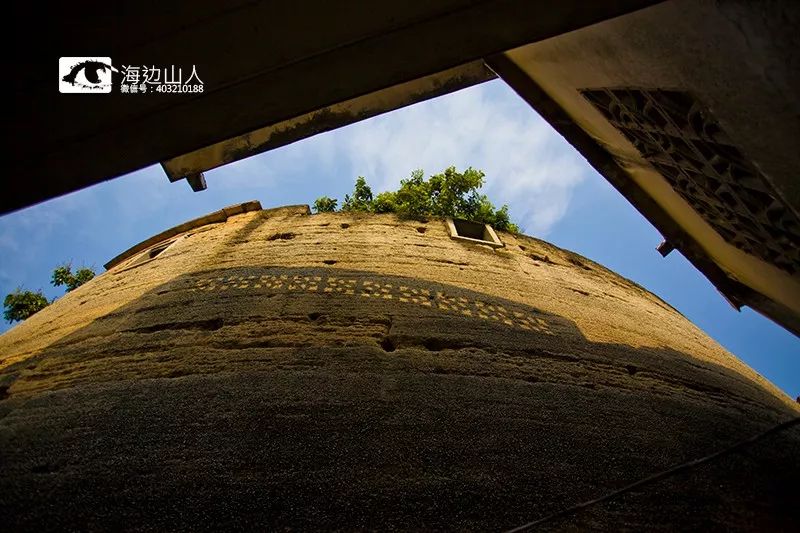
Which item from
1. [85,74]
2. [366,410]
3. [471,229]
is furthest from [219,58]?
[471,229]

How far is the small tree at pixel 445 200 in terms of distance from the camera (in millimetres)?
8562

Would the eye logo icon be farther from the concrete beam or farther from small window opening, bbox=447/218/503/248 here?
small window opening, bbox=447/218/503/248

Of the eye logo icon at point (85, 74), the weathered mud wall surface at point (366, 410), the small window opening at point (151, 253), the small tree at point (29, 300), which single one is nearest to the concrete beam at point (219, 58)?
the eye logo icon at point (85, 74)

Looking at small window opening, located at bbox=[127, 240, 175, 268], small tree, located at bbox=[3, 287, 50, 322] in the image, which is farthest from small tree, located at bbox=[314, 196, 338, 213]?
small tree, located at bbox=[3, 287, 50, 322]

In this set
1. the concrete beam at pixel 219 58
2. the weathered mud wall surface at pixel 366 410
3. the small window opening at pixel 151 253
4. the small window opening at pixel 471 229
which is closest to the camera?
the concrete beam at pixel 219 58

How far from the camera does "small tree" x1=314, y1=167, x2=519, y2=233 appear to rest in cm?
856

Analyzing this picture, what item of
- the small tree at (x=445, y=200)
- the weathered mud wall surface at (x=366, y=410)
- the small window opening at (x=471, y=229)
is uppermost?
the small tree at (x=445, y=200)

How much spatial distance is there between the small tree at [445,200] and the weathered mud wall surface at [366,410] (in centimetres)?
345

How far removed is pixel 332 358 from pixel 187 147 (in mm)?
2009

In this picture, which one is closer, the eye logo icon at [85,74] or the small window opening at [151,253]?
the eye logo icon at [85,74]

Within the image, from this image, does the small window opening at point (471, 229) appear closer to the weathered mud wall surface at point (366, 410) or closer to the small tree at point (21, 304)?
the weathered mud wall surface at point (366, 410)

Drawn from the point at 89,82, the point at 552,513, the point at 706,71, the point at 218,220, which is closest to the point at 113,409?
the point at 89,82

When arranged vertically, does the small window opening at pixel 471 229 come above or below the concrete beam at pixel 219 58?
above

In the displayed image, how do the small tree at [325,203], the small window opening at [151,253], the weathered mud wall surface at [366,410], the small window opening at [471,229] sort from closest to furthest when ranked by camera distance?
1. the weathered mud wall surface at [366,410]
2. the small window opening at [151,253]
3. the small window opening at [471,229]
4. the small tree at [325,203]
